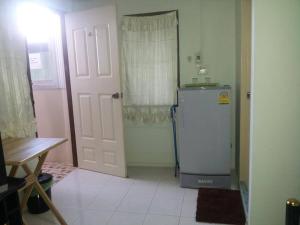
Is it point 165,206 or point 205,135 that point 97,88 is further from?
point 165,206

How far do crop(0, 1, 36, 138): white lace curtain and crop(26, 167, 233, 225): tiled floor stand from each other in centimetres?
84

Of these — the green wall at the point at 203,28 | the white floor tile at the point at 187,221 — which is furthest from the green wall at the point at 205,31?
the white floor tile at the point at 187,221

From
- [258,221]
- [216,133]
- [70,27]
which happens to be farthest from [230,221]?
[70,27]

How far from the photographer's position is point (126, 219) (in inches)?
90.7

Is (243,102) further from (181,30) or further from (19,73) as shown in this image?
(19,73)

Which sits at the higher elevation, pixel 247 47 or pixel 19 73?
pixel 247 47

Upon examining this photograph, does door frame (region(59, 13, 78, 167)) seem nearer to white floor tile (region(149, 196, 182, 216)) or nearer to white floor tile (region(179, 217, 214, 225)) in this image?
white floor tile (region(149, 196, 182, 216))

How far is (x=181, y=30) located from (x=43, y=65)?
2.01 m

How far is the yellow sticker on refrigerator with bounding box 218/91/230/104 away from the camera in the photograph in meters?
2.66

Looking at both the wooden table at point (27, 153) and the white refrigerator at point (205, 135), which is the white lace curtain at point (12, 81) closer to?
the wooden table at point (27, 153)

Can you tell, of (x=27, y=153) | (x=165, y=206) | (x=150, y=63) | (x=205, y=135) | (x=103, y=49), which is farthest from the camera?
(x=150, y=63)

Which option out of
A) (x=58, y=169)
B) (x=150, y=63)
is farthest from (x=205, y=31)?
(x=58, y=169)

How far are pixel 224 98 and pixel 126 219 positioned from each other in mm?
1545

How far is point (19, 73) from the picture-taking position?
2496mm
